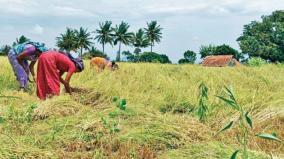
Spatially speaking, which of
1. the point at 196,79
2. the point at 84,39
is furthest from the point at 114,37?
the point at 196,79

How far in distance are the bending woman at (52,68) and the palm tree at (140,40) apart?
5428cm

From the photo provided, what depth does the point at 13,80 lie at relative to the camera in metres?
8.98

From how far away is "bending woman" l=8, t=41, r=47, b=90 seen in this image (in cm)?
746

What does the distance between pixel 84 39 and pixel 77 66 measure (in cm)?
5363

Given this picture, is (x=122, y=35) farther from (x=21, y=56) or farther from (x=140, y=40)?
(x=21, y=56)

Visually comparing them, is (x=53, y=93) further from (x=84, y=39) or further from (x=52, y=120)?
(x=84, y=39)

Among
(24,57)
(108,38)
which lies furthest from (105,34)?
(24,57)

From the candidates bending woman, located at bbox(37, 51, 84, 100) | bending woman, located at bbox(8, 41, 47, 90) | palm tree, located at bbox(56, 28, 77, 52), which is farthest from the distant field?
palm tree, located at bbox(56, 28, 77, 52)

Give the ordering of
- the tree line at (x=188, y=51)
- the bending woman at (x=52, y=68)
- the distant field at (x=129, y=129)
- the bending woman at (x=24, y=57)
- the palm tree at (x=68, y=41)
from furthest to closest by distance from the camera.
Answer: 1. the palm tree at (x=68, y=41)
2. the tree line at (x=188, y=51)
3. the bending woman at (x=24, y=57)
4. the bending woman at (x=52, y=68)
5. the distant field at (x=129, y=129)

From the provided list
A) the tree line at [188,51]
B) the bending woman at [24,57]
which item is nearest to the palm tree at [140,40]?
the tree line at [188,51]

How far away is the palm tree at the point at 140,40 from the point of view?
61322 millimetres

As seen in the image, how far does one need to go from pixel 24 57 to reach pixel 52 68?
96cm

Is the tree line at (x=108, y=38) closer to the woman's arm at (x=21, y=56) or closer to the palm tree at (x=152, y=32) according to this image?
the palm tree at (x=152, y=32)

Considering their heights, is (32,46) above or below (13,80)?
above
